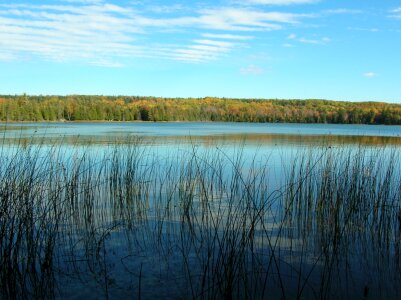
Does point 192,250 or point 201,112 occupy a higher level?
point 201,112

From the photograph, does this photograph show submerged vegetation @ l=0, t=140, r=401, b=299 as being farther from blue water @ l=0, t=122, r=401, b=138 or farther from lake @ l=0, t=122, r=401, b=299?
blue water @ l=0, t=122, r=401, b=138

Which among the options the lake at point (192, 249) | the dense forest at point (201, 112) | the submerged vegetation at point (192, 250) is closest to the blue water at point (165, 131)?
the submerged vegetation at point (192, 250)

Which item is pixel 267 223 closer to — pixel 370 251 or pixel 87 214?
pixel 370 251

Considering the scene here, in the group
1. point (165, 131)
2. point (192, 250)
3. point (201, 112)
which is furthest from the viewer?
point (201, 112)

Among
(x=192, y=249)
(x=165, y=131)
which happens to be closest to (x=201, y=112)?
(x=165, y=131)

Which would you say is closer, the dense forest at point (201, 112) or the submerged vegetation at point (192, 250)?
the submerged vegetation at point (192, 250)

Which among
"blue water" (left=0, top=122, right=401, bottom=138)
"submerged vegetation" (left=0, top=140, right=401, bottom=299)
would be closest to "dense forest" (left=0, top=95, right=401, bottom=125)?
"blue water" (left=0, top=122, right=401, bottom=138)

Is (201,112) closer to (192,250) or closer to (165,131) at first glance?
(165,131)

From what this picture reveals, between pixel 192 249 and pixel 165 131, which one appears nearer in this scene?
pixel 192 249

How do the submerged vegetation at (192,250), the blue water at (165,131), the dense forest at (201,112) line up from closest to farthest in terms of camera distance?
the submerged vegetation at (192,250) → the blue water at (165,131) → the dense forest at (201,112)

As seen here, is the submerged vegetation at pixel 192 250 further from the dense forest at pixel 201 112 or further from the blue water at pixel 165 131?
the dense forest at pixel 201 112

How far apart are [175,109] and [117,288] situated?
3328 inches

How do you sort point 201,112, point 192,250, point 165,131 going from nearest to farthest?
point 192,250
point 165,131
point 201,112

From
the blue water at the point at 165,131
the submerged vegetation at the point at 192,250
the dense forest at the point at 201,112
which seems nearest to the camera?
the submerged vegetation at the point at 192,250
